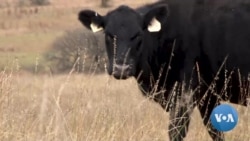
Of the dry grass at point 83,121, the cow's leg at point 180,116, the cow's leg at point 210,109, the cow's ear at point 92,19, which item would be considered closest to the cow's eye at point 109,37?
the cow's ear at point 92,19

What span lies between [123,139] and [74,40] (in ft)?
105

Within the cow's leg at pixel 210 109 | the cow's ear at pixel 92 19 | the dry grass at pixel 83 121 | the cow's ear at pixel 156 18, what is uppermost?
the cow's ear at pixel 156 18

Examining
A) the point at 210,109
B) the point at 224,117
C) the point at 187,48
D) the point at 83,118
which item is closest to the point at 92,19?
the point at 187,48

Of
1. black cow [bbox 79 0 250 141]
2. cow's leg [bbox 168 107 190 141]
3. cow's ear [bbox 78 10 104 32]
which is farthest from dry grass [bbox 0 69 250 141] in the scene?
cow's ear [bbox 78 10 104 32]

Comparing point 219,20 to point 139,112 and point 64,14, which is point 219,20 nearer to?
point 139,112

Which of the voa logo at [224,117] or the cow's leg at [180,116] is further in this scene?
the cow's leg at [180,116]

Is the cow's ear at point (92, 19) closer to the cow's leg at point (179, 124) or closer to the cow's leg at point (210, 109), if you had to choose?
the cow's leg at point (179, 124)

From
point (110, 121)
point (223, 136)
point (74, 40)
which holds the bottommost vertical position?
point (74, 40)

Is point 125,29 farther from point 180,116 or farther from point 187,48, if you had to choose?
point 180,116

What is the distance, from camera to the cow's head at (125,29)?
30.6 ft

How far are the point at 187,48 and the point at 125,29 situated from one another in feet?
2.88

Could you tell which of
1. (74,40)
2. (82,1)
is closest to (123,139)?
(74,40)

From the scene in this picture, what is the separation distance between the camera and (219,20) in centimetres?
988

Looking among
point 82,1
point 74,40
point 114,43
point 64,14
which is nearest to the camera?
point 114,43
